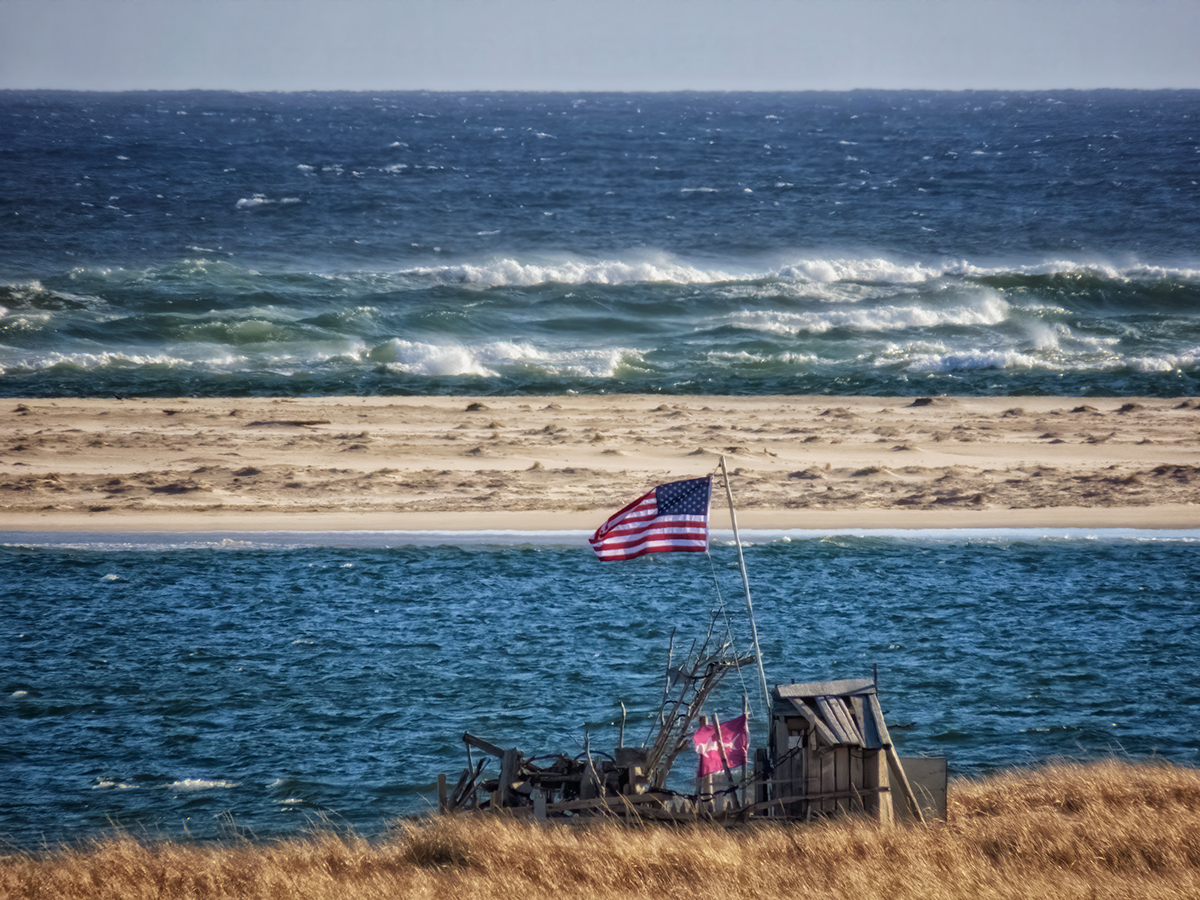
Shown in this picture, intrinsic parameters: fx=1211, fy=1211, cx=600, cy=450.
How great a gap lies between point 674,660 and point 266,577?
364 inches

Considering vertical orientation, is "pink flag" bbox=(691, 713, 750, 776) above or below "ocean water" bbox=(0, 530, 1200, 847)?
above

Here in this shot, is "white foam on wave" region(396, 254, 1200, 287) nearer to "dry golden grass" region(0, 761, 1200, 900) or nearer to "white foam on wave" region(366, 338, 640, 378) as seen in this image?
"white foam on wave" region(366, 338, 640, 378)

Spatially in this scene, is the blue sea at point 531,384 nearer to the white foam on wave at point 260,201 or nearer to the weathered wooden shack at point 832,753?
the white foam on wave at point 260,201

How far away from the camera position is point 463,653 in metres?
20.4

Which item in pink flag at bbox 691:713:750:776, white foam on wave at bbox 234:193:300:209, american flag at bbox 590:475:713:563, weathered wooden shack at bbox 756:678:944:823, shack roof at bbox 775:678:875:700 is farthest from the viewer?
white foam on wave at bbox 234:193:300:209

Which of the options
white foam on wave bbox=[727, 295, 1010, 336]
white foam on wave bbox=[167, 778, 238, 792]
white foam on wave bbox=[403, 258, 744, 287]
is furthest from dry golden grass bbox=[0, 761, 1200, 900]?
white foam on wave bbox=[403, 258, 744, 287]

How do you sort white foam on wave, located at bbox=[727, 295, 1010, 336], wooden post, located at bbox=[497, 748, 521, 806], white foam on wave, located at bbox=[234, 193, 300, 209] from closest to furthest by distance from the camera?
1. wooden post, located at bbox=[497, 748, 521, 806]
2. white foam on wave, located at bbox=[727, 295, 1010, 336]
3. white foam on wave, located at bbox=[234, 193, 300, 209]

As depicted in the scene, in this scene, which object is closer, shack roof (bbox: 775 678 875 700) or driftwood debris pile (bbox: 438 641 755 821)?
A: shack roof (bbox: 775 678 875 700)

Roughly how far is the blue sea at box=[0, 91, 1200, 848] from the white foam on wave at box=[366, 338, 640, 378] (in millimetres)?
214

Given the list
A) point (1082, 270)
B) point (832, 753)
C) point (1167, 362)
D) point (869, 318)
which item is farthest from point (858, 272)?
point (832, 753)

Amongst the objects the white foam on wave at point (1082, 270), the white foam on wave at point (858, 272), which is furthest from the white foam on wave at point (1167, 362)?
the white foam on wave at point (858, 272)

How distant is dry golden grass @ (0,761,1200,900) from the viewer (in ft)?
36.3

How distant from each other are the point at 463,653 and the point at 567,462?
453 inches

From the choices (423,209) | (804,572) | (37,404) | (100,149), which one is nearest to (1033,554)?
(804,572)
